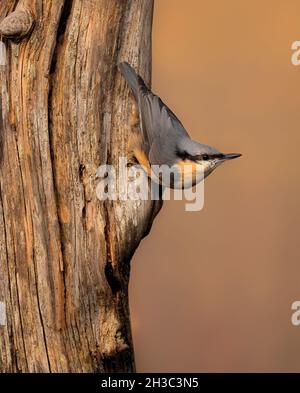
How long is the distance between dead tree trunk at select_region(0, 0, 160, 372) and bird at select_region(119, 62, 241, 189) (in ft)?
0.15

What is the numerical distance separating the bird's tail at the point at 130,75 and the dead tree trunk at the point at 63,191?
3 centimetres

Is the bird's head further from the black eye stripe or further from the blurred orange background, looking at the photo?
the blurred orange background

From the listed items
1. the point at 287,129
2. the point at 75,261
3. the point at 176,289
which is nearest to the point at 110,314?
the point at 75,261

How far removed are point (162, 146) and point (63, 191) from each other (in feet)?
0.96

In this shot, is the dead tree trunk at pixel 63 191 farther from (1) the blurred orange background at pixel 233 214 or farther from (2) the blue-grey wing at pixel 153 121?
(1) the blurred orange background at pixel 233 214

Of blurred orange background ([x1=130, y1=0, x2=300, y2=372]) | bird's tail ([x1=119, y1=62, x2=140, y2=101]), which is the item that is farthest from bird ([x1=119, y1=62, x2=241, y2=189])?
blurred orange background ([x1=130, y1=0, x2=300, y2=372])

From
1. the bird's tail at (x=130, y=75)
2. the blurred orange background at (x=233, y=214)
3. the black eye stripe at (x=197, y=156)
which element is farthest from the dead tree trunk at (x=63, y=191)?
the blurred orange background at (x=233, y=214)

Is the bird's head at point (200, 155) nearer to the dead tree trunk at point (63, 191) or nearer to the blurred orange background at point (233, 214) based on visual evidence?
the dead tree trunk at point (63, 191)

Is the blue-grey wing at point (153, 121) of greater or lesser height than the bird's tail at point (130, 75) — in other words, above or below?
below

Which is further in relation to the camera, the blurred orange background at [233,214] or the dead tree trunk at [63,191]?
the blurred orange background at [233,214]

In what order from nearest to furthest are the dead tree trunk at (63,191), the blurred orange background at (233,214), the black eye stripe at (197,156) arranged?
the dead tree trunk at (63,191), the black eye stripe at (197,156), the blurred orange background at (233,214)

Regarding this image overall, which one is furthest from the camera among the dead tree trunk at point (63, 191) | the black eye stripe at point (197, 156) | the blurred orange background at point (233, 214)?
the blurred orange background at point (233, 214)

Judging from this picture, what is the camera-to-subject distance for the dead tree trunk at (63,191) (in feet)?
7.83
